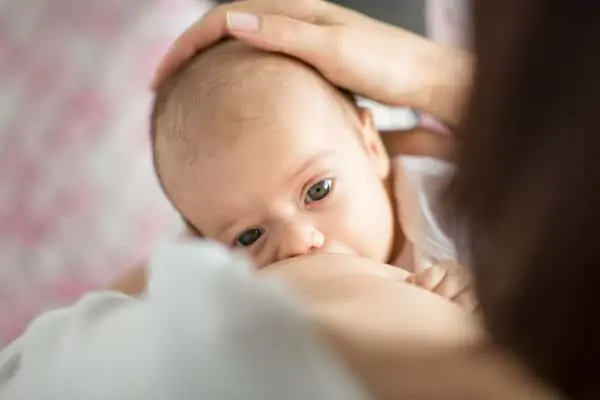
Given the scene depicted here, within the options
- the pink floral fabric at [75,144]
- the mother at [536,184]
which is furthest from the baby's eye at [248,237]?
the mother at [536,184]

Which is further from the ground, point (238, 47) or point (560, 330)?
point (560, 330)

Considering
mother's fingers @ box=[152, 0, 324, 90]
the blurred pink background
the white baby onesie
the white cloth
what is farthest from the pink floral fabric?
the white cloth

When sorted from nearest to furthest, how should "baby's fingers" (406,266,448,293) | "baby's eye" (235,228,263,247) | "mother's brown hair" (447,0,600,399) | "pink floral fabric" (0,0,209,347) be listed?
"mother's brown hair" (447,0,600,399)
"baby's fingers" (406,266,448,293)
"baby's eye" (235,228,263,247)
"pink floral fabric" (0,0,209,347)

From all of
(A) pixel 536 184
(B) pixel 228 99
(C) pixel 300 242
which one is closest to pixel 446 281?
(C) pixel 300 242

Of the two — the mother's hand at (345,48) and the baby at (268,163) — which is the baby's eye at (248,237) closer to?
the baby at (268,163)

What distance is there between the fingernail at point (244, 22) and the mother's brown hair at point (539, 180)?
0.55 metres

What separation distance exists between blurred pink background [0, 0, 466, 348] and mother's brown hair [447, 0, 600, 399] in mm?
755

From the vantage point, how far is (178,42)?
923mm

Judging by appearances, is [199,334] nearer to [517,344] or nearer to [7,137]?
[517,344]

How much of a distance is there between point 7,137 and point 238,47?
→ 33 centimetres

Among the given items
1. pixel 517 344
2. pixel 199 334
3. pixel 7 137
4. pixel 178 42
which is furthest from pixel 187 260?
pixel 7 137

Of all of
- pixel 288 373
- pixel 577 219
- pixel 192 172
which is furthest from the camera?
pixel 192 172

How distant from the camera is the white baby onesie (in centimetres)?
88

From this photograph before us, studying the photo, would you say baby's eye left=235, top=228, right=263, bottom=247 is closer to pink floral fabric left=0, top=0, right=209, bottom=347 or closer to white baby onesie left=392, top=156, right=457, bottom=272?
white baby onesie left=392, top=156, right=457, bottom=272
